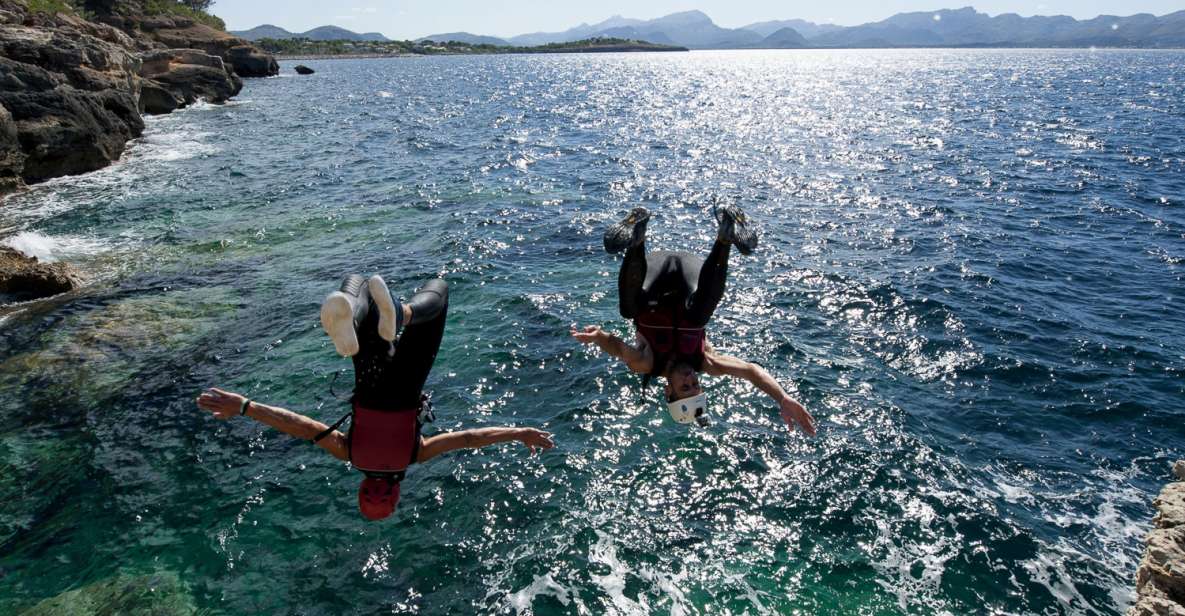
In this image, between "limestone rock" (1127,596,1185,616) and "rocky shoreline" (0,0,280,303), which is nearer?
"limestone rock" (1127,596,1185,616)

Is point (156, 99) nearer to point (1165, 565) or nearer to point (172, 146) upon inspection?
point (172, 146)

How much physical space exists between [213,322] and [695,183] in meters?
24.2

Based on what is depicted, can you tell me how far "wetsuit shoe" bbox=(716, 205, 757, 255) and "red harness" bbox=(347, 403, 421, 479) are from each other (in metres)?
4.56

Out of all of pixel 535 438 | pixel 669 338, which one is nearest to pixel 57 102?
pixel 535 438

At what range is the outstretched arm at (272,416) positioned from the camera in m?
6.71

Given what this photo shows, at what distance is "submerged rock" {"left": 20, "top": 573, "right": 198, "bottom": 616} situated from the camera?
29.0ft

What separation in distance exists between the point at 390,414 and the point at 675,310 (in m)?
4.06

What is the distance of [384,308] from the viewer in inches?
277

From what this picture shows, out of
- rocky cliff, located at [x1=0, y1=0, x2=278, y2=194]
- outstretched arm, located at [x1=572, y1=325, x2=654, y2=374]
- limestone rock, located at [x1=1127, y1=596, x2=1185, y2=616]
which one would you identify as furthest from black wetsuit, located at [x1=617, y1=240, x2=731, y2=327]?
rocky cliff, located at [x1=0, y1=0, x2=278, y2=194]

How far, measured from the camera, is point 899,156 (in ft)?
132

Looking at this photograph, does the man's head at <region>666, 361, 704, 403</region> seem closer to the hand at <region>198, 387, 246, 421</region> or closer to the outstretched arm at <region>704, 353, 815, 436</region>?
the outstretched arm at <region>704, 353, 815, 436</region>

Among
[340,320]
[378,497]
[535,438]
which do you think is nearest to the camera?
[340,320]

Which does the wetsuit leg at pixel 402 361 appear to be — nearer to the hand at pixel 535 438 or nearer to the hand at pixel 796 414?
the hand at pixel 535 438

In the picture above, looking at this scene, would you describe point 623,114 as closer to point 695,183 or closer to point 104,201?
point 695,183
